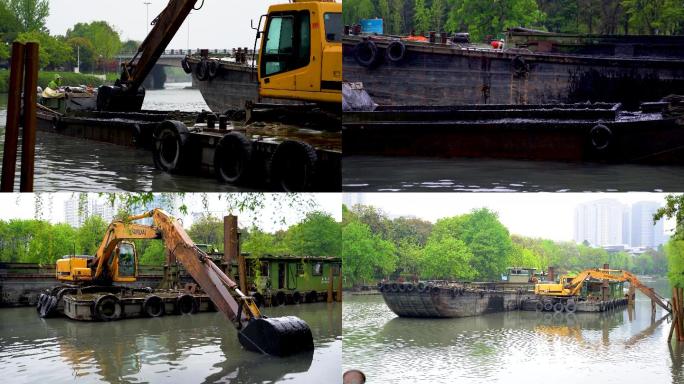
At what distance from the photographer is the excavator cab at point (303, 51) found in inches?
388

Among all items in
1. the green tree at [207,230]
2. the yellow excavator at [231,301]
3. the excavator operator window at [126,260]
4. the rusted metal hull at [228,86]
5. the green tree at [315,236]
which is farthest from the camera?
the rusted metal hull at [228,86]

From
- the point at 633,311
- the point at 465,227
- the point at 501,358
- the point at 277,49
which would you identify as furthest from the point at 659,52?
the point at 277,49

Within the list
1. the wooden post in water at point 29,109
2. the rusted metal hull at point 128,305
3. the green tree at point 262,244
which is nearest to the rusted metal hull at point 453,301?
the green tree at point 262,244

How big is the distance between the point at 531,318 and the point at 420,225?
8757 mm

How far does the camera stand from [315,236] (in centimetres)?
1603

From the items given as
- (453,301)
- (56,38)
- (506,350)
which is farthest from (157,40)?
(453,301)

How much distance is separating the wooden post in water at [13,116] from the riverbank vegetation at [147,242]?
21.7 feet

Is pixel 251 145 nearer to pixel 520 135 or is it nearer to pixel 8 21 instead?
pixel 520 135

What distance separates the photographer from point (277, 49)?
33.7 feet

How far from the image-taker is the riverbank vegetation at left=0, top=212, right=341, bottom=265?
15039 millimetres

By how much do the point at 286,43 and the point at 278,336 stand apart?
3689 millimetres

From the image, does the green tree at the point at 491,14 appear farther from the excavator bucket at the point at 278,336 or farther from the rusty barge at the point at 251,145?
the excavator bucket at the point at 278,336

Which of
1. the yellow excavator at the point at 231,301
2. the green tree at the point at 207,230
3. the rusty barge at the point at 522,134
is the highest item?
the rusty barge at the point at 522,134

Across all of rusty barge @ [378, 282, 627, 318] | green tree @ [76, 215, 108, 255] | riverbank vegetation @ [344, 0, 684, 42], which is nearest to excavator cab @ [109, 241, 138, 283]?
green tree @ [76, 215, 108, 255]
